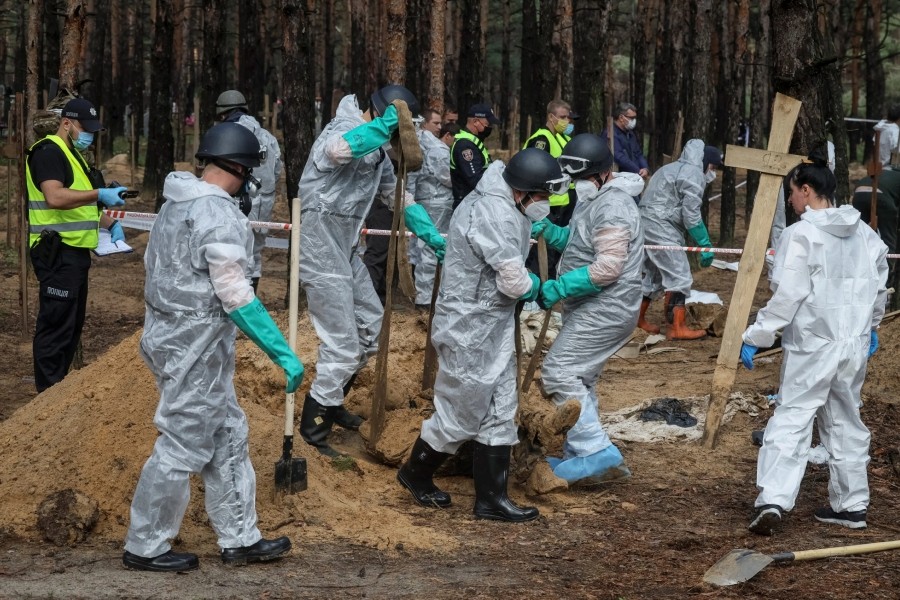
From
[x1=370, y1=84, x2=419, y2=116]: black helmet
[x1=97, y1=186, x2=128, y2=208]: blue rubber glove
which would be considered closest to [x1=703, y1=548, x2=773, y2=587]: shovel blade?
[x1=370, y1=84, x2=419, y2=116]: black helmet

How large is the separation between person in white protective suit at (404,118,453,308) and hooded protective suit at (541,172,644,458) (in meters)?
4.91

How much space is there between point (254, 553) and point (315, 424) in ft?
6.19

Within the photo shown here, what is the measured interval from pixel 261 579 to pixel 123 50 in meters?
39.0

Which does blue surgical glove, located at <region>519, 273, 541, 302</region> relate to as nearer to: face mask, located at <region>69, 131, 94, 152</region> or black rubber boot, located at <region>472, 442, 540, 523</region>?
black rubber boot, located at <region>472, 442, 540, 523</region>

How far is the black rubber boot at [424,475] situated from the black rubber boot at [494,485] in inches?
9.9

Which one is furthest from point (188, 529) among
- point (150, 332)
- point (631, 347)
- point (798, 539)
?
point (631, 347)

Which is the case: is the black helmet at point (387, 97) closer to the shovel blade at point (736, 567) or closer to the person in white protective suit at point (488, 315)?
the person in white protective suit at point (488, 315)

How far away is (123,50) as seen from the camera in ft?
135

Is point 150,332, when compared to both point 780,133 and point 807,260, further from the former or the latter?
point 780,133

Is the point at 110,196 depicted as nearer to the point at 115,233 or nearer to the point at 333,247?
the point at 115,233

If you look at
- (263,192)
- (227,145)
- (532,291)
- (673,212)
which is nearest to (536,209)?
(532,291)

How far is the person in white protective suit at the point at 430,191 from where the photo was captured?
38.7 ft

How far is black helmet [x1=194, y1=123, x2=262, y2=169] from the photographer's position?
198 inches

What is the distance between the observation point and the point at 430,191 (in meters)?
12.0
